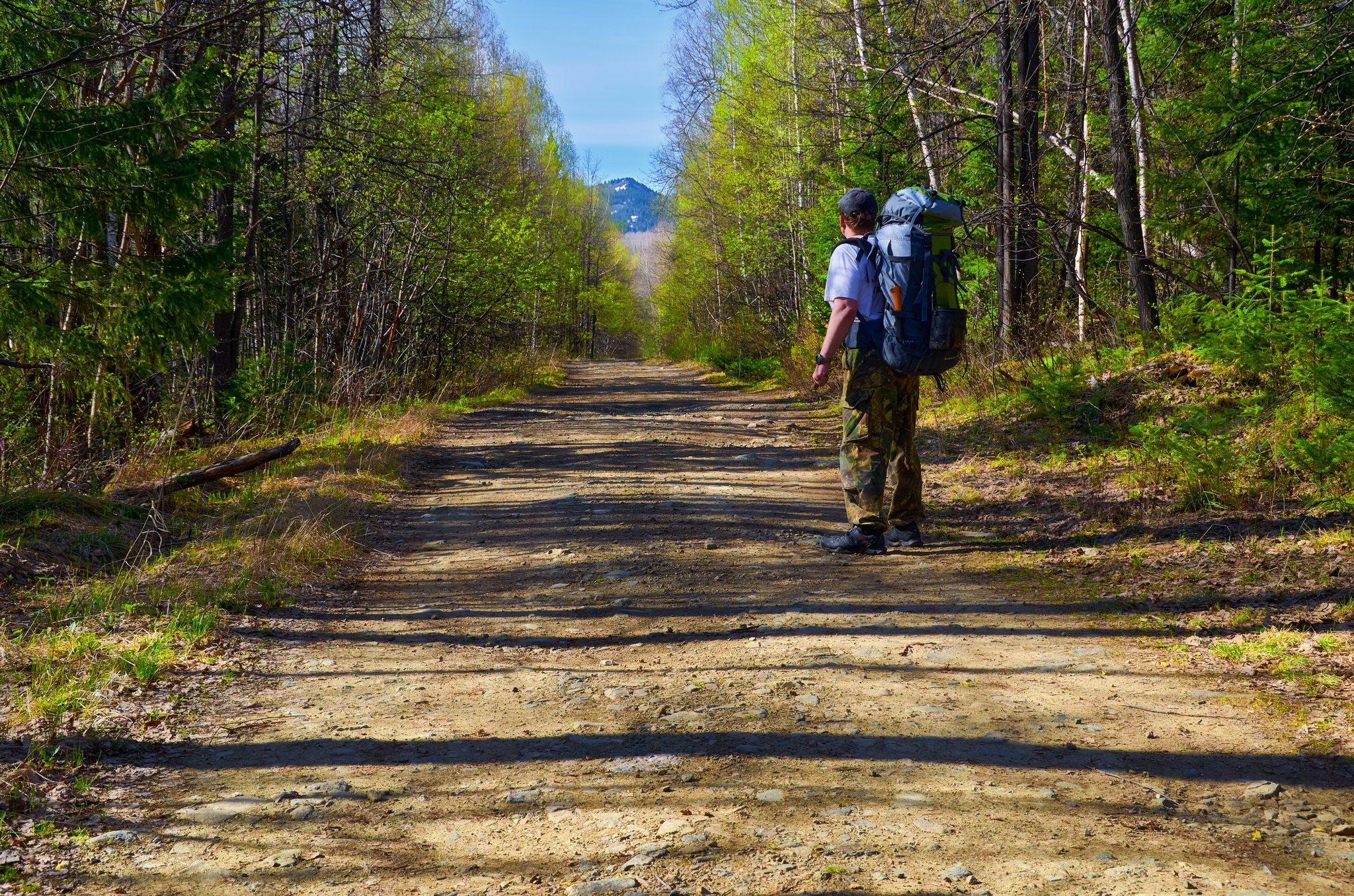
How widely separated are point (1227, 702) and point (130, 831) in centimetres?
398

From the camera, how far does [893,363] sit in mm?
5738

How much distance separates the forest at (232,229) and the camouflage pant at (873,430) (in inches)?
183

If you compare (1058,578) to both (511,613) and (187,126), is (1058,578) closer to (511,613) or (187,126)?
(511,613)

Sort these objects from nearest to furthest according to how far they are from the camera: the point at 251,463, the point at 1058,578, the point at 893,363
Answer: the point at 1058,578
the point at 893,363
the point at 251,463

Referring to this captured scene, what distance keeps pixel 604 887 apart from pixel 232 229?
12134 mm

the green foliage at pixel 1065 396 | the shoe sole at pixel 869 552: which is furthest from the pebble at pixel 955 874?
the green foliage at pixel 1065 396

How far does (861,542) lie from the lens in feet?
19.6

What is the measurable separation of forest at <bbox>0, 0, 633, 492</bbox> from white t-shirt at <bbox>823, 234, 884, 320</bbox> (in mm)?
4155

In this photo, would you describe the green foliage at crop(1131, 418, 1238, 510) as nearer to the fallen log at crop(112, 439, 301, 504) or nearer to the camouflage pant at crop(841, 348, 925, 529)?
the camouflage pant at crop(841, 348, 925, 529)

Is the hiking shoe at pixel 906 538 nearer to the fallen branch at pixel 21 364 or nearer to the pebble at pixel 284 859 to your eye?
the pebble at pixel 284 859

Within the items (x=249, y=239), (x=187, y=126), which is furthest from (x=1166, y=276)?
(x=249, y=239)

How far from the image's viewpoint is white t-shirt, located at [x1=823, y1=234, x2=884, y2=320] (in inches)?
228

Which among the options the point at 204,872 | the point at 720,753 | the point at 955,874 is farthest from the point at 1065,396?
the point at 204,872

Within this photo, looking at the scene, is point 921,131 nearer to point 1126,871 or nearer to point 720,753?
point 720,753
